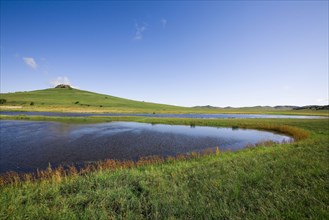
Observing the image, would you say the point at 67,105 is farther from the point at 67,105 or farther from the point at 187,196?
the point at 187,196

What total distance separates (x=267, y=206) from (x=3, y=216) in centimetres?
968

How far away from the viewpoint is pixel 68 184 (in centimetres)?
1041

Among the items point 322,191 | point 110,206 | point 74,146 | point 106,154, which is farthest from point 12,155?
point 322,191

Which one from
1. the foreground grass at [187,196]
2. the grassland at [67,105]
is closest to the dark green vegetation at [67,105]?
the grassland at [67,105]

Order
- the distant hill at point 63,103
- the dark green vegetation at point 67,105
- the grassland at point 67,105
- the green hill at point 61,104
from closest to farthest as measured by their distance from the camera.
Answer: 1. the grassland at point 67,105
2. the dark green vegetation at point 67,105
3. the green hill at point 61,104
4. the distant hill at point 63,103

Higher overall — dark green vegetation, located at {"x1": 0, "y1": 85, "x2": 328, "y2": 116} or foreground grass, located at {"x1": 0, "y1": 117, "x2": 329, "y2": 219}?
dark green vegetation, located at {"x1": 0, "y1": 85, "x2": 328, "y2": 116}

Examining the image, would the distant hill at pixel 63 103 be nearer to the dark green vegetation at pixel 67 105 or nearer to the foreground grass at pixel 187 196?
the dark green vegetation at pixel 67 105

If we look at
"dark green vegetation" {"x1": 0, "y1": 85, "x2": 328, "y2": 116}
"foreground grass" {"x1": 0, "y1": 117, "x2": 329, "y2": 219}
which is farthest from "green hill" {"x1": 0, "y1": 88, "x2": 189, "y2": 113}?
"foreground grass" {"x1": 0, "y1": 117, "x2": 329, "y2": 219}

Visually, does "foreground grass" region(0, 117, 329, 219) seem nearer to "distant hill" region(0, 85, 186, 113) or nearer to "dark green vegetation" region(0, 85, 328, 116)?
"dark green vegetation" region(0, 85, 328, 116)

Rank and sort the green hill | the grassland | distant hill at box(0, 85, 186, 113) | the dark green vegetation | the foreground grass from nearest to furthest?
the foreground grass, the grassland, the dark green vegetation, the green hill, distant hill at box(0, 85, 186, 113)

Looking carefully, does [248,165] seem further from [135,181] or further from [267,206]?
[135,181]

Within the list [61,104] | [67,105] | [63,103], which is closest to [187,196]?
[67,105]

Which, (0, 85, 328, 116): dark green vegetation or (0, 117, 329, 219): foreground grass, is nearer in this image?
(0, 117, 329, 219): foreground grass

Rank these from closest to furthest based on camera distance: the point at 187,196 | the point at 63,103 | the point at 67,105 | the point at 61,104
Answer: the point at 187,196, the point at 67,105, the point at 61,104, the point at 63,103
